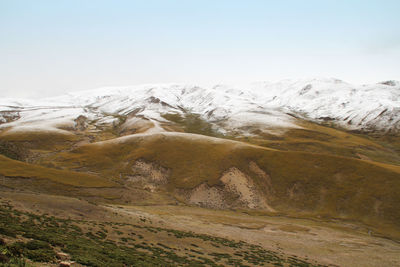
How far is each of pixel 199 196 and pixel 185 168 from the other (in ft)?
66.2

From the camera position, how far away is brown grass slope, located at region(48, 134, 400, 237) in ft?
273

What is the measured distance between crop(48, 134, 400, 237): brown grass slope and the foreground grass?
165 feet

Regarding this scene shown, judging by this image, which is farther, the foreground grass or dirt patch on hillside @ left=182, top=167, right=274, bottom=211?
dirt patch on hillside @ left=182, top=167, right=274, bottom=211

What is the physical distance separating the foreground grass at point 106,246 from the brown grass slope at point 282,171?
1982 inches

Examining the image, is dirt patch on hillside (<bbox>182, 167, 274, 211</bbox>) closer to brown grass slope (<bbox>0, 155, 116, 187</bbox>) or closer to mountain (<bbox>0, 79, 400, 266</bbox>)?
mountain (<bbox>0, 79, 400, 266</bbox>)

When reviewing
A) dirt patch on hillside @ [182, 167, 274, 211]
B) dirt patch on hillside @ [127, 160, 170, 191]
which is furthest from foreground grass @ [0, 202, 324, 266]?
dirt patch on hillside @ [127, 160, 170, 191]

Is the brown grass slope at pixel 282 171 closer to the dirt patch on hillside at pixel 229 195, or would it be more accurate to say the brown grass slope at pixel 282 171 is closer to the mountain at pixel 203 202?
the mountain at pixel 203 202

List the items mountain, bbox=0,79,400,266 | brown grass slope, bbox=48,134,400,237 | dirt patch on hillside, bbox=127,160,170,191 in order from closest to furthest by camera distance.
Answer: mountain, bbox=0,79,400,266, brown grass slope, bbox=48,134,400,237, dirt patch on hillside, bbox=127,160,170,191

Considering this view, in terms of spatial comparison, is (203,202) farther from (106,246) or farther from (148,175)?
(106,246)

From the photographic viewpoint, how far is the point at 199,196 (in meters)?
90.4

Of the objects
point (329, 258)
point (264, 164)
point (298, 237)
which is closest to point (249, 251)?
point (329, 258)

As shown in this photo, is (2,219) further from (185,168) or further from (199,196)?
(185,168)

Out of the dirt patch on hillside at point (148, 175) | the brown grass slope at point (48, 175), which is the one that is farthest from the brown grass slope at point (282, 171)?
the brown grass slope at point (48, 175)

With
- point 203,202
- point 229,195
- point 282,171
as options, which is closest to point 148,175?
point 203,202
